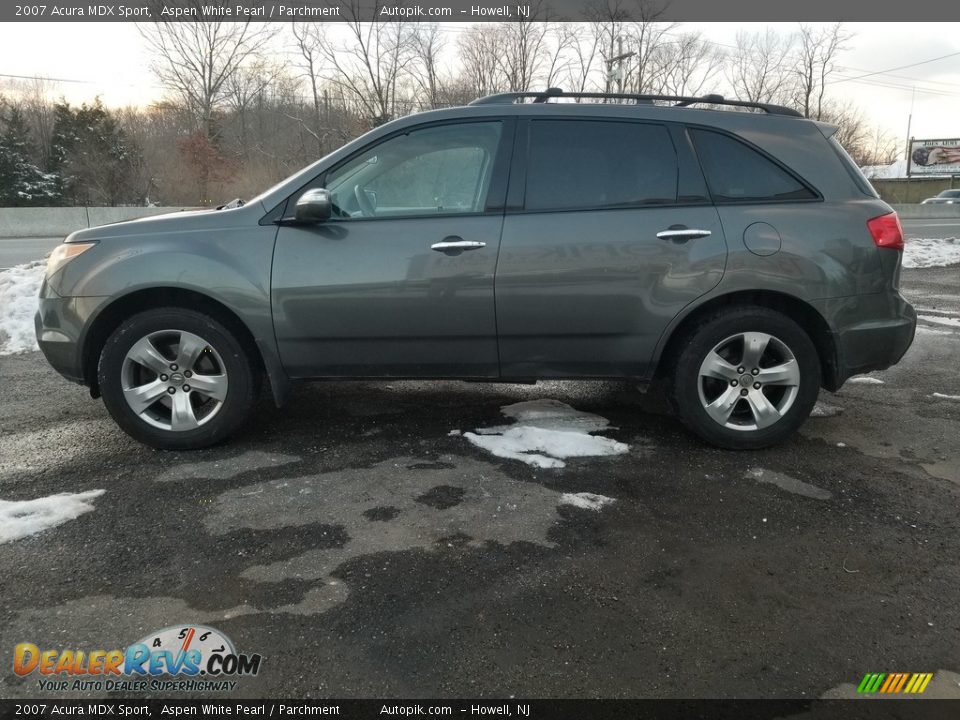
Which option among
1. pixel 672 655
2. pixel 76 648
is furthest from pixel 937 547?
pixel 76 648

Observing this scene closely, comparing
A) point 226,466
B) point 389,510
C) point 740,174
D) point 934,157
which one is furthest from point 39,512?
point 934,157

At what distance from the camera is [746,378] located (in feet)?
12.1

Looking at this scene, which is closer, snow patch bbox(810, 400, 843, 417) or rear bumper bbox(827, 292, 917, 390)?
rear bumper bbox(827, 292, 917, 390)

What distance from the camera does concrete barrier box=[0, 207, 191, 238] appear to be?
26750 mm

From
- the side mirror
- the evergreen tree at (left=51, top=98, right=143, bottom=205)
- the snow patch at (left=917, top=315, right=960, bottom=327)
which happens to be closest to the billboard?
the snow patch at (left=917, top=315, right=960, bottom=327)

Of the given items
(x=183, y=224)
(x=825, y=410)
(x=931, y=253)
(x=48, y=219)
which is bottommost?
(x=825, y=410)

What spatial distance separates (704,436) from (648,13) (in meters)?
28.2

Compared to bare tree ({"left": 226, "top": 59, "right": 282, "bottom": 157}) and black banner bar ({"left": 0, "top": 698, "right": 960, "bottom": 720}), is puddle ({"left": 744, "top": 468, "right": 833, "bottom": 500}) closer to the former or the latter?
black banner bar ({"left": 0, "top": 698, "right": 960, "bottom": 720})

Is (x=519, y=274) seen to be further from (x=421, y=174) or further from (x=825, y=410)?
(x=825, y=410)

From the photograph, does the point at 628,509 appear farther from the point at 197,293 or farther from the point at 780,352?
the point at 197,293

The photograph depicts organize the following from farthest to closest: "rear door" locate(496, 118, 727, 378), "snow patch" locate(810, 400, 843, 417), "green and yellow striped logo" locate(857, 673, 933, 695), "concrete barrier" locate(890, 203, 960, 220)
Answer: "concrete barrier" locate(890, 203, 960, 220), "snow patch" locate(810, 400, 843, 417), "rear door" locate(496, 118, 727, 378), "green and yellow striped logo" locate(857, 673, 933, 695)

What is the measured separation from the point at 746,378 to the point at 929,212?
34.0 metres

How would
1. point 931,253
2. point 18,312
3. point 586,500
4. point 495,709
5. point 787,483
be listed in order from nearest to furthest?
point 495,709
point 586,500
point 787,483
point 18,312
point 931,253

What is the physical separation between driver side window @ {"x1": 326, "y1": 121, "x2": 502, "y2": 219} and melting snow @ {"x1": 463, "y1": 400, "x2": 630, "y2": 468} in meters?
1.35
